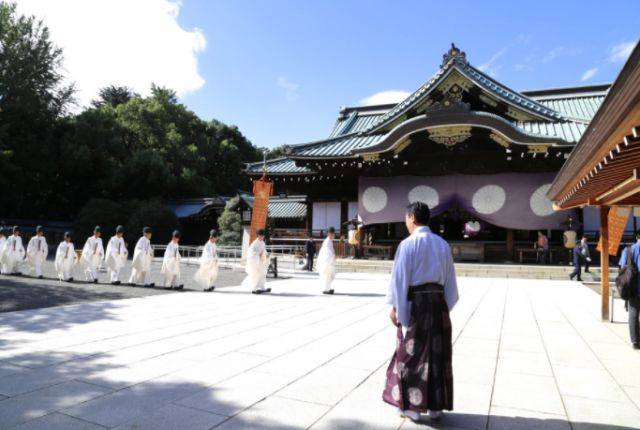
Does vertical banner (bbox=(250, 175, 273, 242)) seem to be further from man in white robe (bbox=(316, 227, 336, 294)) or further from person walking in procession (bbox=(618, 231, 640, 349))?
person walking in procession (bbox=(618, 231, 640, 349))

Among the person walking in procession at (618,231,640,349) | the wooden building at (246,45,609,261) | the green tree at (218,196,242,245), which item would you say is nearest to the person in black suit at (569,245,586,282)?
the wooden building at (246,45,609,261)

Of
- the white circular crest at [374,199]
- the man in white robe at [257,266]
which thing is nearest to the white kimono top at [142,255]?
the man in white robe at [257,266]

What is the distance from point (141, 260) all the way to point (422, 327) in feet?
30.6

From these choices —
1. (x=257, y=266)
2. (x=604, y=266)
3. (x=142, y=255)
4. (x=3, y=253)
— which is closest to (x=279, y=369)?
(x=257, y=266)

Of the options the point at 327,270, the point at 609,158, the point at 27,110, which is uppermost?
the point at 27,110

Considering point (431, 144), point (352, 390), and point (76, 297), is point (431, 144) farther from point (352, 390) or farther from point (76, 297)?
point (352, 390)

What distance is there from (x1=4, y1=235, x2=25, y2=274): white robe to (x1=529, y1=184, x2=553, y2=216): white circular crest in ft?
56.3

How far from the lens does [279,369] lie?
4.11 meters

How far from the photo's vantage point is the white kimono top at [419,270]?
121 inches

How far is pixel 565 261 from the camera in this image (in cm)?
1539

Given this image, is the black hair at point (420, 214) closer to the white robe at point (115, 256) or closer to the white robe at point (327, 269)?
the white robe at point (327, 269)

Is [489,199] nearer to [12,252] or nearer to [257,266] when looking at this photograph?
[257,266]

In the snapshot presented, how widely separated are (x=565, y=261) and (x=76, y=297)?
15383 millimetres

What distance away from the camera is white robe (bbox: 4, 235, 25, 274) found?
1291 centimetres
